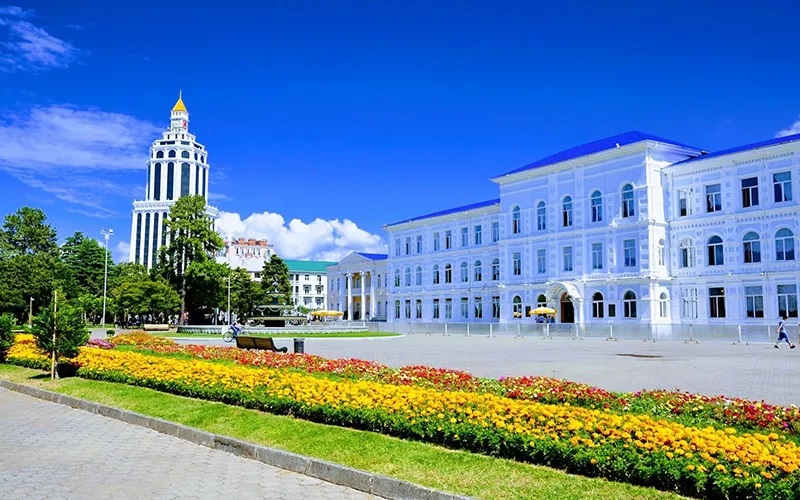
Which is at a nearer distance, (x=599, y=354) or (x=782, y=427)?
(x=782, y=427)

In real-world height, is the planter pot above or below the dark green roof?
below

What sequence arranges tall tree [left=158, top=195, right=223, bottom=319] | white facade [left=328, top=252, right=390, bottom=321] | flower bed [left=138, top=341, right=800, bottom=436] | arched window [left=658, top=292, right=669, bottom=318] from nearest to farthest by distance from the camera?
flower bed [left=138, top=341, right=800, bottom=436] < arched window [left=658, top=292, right=669, bottom=318] < tall tree [left=158, top=195, right=223, bottom=319] < white facade [left=328, top=252, right=390, bottom=321]

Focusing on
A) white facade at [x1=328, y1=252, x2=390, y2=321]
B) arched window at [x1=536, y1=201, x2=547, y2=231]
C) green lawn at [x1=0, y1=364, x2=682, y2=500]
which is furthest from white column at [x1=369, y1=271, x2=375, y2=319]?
green lawn at [x1=0, y1=364, x2=682, y2=500]

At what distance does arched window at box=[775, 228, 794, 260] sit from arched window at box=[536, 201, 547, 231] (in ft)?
56.7

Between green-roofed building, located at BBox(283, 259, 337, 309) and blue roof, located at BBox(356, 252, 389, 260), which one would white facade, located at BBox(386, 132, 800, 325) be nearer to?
blue roof, located at BBox(356, 252, 389, 260)

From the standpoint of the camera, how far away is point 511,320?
55.1 meters

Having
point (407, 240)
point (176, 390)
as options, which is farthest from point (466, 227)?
point (176, 390)

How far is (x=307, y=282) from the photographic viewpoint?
134000mm

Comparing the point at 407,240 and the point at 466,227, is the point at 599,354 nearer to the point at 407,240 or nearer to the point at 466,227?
the point at 466,227

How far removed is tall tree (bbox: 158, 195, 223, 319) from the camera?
209ft

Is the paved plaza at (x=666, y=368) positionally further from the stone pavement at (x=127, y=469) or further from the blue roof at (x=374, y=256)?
the blue roof at (x=374, y=256)

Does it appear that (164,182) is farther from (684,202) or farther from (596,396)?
(596,396)

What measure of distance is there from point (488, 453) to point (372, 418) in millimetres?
2069

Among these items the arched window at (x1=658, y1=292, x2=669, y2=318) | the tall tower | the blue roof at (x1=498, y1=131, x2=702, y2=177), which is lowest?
the arched window at (x1=658, y1=292, x2=669, y2=318)
